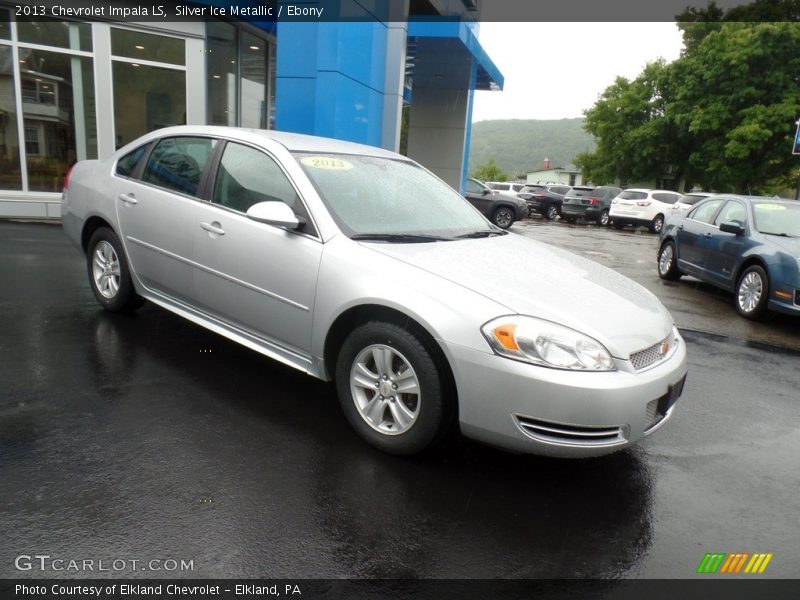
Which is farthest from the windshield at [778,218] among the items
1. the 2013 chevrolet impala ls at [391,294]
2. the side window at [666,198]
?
the side window at [666,198]

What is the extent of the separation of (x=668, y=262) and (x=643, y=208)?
15.0 metres

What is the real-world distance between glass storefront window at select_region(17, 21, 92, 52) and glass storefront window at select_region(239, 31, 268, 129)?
11.2ft

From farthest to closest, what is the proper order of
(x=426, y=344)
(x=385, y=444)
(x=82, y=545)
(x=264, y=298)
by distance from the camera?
(x=264, y=298) < (x=385, y=444) < (x=426, y=344) < (x=82, y=545)

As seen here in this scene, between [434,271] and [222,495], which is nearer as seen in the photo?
[222,495]

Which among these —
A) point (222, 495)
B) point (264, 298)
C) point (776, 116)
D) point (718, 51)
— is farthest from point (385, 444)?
point (718, 51)

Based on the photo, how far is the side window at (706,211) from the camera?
8.82 meters

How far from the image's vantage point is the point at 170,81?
41.5ft

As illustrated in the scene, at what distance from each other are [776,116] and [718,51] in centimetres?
562

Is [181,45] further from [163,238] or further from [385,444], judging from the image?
[385,444]

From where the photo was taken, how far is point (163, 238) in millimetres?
4344

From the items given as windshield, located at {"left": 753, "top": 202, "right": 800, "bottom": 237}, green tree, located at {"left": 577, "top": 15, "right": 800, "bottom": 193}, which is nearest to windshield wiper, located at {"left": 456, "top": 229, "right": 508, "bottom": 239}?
windshield, located at {"left": 753, "top": 202, "right": 800, "bottom": 237}

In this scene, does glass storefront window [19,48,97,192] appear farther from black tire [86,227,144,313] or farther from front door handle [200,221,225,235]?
front door handle [200,221,225,235]

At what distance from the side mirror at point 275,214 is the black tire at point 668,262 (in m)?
7.92

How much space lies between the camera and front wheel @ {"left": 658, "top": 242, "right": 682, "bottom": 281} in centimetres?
979
